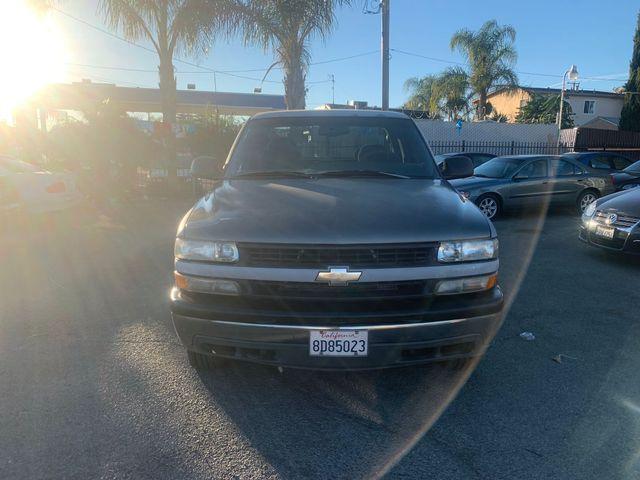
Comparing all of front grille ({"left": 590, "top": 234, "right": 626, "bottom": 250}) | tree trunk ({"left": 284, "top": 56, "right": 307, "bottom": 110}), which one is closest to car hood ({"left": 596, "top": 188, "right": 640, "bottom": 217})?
front grille ({"left": 590, "top": 234, "right": 626, "bottom": 250})

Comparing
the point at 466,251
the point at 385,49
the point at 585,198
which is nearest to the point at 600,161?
the point at 585,198

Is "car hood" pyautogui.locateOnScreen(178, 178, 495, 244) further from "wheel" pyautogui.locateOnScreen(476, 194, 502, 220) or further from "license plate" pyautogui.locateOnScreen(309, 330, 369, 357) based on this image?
"wheel" pyautogui.locateOnScreen(476, 194, 502, 220)

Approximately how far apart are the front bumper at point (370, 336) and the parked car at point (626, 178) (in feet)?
33.5

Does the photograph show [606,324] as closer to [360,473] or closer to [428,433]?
[428,433]

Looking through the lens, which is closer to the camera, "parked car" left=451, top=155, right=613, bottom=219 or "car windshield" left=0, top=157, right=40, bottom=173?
"car windshield" left=0, top=157, right=40, bottom=173

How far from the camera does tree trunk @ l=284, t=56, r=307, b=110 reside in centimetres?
1424

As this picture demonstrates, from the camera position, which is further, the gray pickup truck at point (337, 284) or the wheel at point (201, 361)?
the wheel at point (201, 361)

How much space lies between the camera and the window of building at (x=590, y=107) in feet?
141

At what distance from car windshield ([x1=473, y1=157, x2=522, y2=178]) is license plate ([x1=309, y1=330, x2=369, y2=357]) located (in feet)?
30.8

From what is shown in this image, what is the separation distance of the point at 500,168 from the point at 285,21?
258 inches

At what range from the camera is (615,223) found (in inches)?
264

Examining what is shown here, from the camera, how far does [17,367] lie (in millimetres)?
3748

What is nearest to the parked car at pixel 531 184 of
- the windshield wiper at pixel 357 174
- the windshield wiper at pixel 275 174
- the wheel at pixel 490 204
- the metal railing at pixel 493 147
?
the wheel at pixel 490 204

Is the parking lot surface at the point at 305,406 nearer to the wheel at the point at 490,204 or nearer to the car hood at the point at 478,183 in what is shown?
the wheel at the point at 490,204
